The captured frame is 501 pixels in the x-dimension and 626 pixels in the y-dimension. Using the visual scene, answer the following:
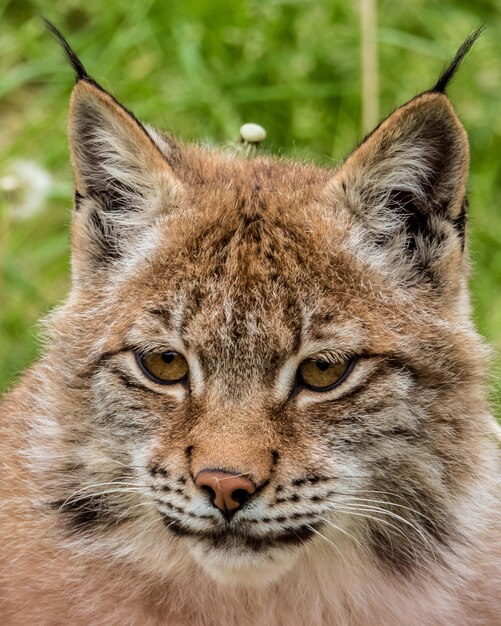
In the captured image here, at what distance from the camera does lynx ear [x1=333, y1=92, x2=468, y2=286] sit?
4777 millimetres

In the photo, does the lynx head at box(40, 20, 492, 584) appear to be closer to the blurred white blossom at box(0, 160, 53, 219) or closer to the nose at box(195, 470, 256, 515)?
the nose at box(195, 470, 256, 515)

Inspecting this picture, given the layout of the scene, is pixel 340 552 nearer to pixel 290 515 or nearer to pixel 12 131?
pixel 290 515

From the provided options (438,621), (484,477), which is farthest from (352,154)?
(438,621)

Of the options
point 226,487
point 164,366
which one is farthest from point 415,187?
point 226,487

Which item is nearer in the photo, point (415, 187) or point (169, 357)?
point (169, 357)

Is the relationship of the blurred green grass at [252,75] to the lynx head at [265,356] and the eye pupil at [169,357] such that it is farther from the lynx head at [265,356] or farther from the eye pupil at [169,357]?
the eye pupil at [169,357]

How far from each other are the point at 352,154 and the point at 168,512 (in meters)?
1.60

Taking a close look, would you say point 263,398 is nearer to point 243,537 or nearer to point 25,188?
point 243,537

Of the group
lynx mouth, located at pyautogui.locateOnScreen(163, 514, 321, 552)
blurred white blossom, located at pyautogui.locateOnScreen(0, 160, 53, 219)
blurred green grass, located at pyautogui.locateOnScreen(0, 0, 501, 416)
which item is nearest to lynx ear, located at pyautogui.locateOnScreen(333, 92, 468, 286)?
lynx mouth, located at pyautogui.locateOnScreen(163, 514, 321, 552)

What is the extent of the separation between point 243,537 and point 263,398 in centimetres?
51

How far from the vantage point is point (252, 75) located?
8969 millimetres

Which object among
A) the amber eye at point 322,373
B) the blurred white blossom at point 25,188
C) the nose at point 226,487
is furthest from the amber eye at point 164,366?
the blurred white blossom at point 25,188

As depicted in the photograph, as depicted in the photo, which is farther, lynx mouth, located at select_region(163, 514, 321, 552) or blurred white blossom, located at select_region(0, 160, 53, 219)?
blurred white blossom, located at select_region(0, 160, 53, 219)

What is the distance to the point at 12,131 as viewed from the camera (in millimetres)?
9742
